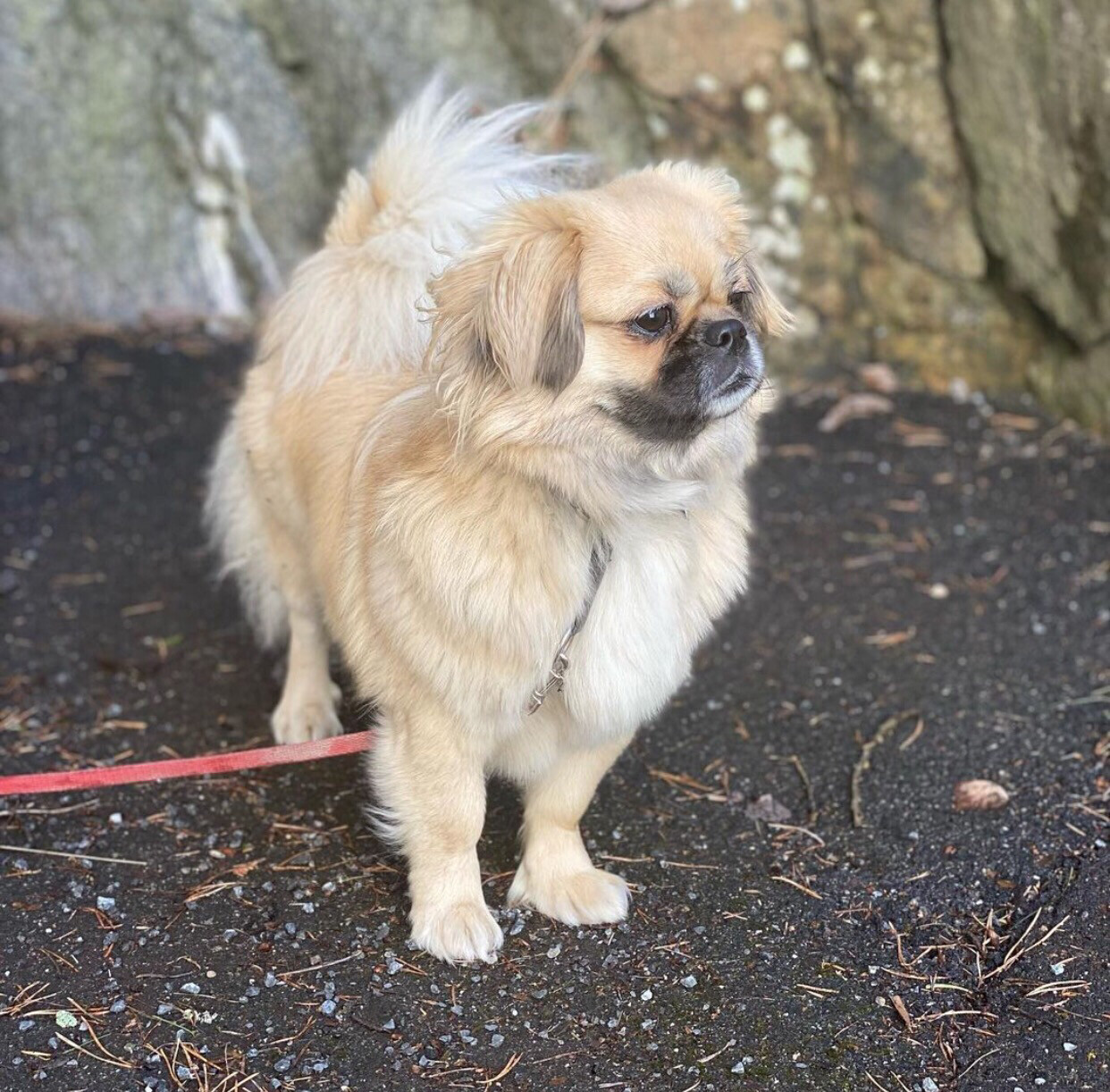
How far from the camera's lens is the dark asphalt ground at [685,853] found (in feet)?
8.75

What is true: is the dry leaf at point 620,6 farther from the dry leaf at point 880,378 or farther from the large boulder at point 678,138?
the dry leaf at point 880,378

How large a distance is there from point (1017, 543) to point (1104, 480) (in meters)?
0.60

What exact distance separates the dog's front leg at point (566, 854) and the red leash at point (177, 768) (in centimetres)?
44

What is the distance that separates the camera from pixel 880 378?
5715 mm

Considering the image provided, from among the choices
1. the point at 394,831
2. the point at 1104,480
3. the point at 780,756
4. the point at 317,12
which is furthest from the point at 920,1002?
the point at 317,12

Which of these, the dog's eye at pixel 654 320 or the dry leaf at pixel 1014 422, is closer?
the dog's eye at pixel 654 320

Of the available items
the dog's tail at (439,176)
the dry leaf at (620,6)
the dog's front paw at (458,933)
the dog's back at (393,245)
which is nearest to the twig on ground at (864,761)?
the dog's front paw at (458,933)

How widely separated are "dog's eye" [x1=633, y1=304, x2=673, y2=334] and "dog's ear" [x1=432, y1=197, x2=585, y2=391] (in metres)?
0.11

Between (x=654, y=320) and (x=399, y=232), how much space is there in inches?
39.9

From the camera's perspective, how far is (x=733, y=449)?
2.73 meters

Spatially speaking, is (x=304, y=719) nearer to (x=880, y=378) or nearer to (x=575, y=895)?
(x=575, y=895)

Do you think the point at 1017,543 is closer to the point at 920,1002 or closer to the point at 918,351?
the point at 918,351

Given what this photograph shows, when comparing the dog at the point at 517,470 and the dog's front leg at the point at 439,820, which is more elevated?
the dog at the point at 517,470

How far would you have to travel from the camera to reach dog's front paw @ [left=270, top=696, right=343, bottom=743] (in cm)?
371
